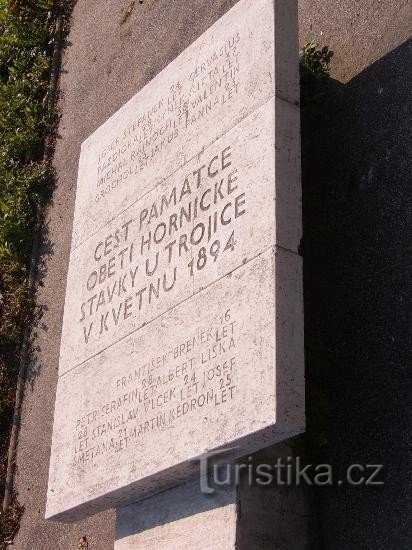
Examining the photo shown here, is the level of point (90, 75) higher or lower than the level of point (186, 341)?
higher

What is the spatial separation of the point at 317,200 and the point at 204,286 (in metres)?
0.96

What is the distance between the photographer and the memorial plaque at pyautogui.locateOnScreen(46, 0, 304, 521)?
3598 millimetres

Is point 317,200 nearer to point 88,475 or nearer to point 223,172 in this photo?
point 223,172

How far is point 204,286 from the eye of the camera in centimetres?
396

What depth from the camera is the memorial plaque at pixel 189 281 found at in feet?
11.8

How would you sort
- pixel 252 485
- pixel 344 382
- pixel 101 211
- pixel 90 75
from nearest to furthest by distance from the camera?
pixel 252 485 → pixel 344 382 → pixel 101 211 → pixel 90 75

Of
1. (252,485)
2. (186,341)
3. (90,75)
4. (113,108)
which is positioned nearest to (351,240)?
(186,341)
